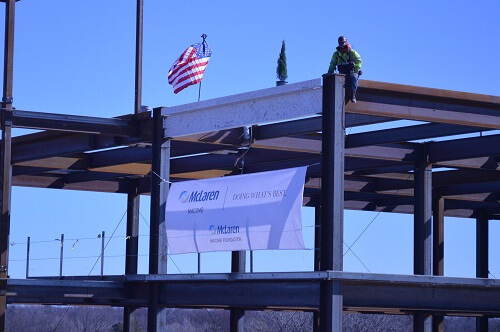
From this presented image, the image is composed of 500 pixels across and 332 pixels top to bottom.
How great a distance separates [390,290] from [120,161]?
1255cm

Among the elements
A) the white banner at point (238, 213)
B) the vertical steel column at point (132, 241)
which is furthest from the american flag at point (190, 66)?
the vertical steel column at point (132, 241)

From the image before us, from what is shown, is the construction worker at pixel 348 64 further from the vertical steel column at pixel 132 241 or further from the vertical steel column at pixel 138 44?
the vertical steel column at pixel 132 241

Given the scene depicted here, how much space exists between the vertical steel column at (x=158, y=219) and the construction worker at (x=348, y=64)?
221 inches

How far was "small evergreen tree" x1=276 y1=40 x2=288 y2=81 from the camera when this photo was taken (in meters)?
25.3

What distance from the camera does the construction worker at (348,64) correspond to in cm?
2255

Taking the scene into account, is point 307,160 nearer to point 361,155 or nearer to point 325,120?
point 361,155

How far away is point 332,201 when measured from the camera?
22.0 metres

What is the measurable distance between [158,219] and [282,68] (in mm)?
Result: 4923

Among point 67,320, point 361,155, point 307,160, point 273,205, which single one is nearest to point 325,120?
point 273,205

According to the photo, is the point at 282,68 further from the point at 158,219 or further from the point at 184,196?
the point at 158,219

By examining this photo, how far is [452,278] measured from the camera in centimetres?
2361

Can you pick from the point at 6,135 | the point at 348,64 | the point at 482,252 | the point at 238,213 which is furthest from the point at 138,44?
the point at 482,252

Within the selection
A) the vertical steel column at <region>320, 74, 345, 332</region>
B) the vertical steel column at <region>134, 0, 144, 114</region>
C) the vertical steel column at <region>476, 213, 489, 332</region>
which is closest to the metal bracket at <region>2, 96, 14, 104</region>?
the vertical steel column at <region>134, 0, 144, 114</region>

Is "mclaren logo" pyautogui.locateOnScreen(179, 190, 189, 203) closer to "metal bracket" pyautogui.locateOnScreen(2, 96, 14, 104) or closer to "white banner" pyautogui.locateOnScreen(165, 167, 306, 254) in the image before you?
"white banner" pyautogui.locateOnScreen(165, 167, 306, 254)
